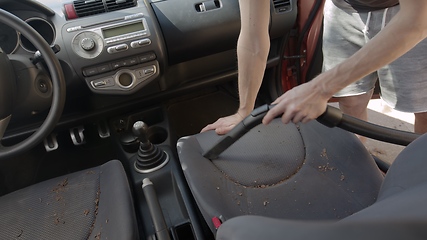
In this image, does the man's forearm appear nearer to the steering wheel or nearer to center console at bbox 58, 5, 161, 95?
center console at bbox 58, 5, 161, 95

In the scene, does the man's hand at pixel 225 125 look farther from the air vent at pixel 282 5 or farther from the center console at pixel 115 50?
the air vent at pixel 282 5

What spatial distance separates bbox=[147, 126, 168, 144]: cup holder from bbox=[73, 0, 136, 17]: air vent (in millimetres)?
492

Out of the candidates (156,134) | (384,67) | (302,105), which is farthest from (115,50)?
(384,67)

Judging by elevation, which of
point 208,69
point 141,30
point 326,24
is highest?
point 141,30

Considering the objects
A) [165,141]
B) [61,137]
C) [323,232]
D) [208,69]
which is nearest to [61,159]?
[61,137]

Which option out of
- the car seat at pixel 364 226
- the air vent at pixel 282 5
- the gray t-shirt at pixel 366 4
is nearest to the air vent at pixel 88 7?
the air vent at pixel 282 5

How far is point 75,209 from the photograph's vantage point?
34.9 inches

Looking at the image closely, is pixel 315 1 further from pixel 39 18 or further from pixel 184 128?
pixel 39 18

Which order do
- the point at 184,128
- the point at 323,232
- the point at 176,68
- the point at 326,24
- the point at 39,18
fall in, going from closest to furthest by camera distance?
1. the point at 323,232
2. the point at 39,18
3. the point at 326,24
4. the point at 176,68
5. the point at 184,128

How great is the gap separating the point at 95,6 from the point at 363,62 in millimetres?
828

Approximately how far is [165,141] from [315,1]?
2.66ft

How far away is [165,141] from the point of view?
1.34m

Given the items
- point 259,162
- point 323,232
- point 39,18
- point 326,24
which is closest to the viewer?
point 323,232

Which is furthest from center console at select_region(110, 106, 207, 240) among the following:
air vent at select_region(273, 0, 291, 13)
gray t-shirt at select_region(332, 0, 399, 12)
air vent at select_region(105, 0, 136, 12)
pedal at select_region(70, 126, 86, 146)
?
gray t-shirt at select_region(332, 0, 399, 12)
